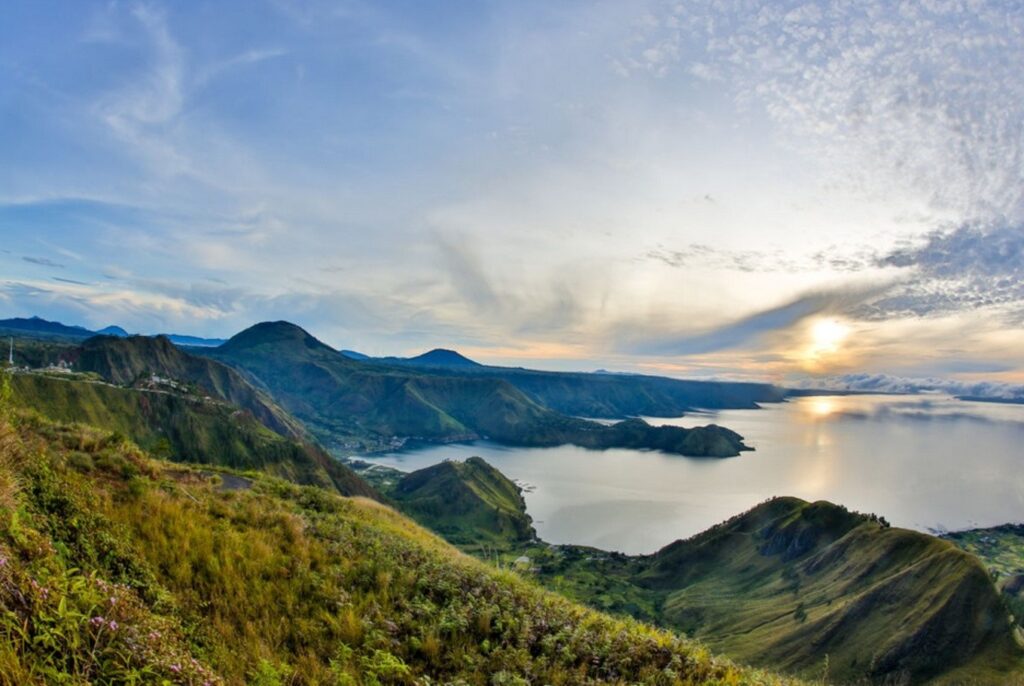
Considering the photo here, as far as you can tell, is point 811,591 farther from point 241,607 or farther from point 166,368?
point 166,368

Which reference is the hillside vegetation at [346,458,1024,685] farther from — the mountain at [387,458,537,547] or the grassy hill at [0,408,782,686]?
the grassy hill at [0,408,782,686]

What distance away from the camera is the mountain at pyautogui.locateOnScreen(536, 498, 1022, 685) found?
142 feet

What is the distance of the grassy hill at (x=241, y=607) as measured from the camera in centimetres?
460

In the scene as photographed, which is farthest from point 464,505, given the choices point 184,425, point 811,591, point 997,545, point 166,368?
point 997,545

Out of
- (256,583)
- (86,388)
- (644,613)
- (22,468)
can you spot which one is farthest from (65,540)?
(86,388)

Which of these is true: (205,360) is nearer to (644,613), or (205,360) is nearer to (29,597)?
(644,613)

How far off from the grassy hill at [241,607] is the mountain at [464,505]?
107 meters

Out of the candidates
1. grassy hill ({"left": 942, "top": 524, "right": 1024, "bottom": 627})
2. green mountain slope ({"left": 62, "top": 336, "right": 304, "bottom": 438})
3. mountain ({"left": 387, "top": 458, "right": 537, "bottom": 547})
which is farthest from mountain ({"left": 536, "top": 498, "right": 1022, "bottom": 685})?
green mountain slope ({"left": 62, "top": 336, "right": 304, "bottom": 438})

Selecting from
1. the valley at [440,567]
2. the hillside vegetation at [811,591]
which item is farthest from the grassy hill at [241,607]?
the hillside vegetation at [811,591]

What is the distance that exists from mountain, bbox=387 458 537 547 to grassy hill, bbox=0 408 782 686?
10691 cm

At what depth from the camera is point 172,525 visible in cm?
907

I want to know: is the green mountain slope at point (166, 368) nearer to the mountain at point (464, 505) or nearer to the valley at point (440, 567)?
the valley at point (440, 567)

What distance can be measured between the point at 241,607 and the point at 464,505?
4904 inches

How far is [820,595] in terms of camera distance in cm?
6331
